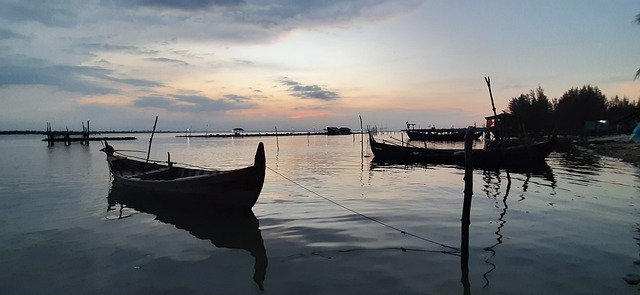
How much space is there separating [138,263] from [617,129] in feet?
214

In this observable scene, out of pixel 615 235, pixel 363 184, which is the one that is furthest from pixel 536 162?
pixel 615 235

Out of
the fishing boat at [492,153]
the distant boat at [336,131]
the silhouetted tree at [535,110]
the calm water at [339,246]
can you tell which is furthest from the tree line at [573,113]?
the distant boat at [336,131]

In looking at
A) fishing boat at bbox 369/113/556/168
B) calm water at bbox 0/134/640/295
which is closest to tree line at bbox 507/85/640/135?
fishing boat at bbox 369/113/556/168

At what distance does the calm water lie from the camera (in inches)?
225

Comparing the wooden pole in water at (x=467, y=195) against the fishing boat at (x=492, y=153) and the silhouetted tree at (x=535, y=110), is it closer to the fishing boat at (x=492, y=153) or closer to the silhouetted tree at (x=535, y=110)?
the fishing boat at (x=492, y=153)

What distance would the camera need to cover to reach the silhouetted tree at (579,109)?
5538 centimetres

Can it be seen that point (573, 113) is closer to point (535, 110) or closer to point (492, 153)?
point (535, 110)

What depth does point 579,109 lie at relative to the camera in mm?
55719

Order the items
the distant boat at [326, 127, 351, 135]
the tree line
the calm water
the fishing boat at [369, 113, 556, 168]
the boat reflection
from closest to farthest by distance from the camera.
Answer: the calm water < the boat reflection < the fishing boat at [369, 113, 556, 168] < the tree line < the distant boat at [326, 127, 351, 135]

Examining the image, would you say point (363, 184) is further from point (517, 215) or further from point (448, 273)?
point (448, 273)

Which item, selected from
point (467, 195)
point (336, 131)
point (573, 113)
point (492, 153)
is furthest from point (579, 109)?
point (336, 131)

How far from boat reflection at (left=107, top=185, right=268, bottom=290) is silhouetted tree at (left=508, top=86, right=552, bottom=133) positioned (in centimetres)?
5837

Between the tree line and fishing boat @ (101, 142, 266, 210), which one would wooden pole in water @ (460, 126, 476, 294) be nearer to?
fishing boat @ (101, 142, 266, 210)

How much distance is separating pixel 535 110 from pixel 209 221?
64.8 m
